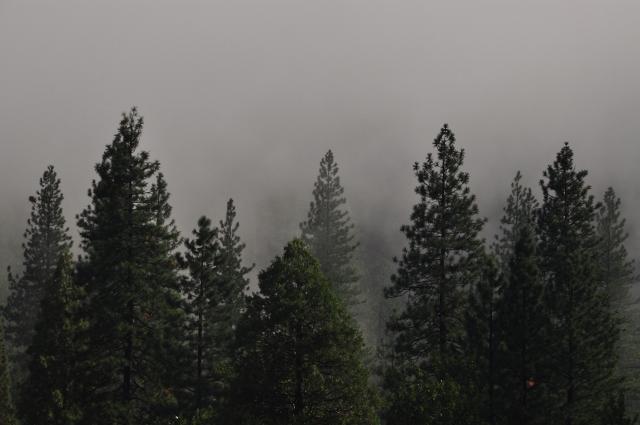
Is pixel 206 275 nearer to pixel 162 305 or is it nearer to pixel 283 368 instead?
pixel 162 305

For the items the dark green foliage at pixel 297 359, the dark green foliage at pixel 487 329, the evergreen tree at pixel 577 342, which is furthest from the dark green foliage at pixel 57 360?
the evergreen tree at pixel 577 342

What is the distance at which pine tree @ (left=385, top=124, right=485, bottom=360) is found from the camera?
28344 mm

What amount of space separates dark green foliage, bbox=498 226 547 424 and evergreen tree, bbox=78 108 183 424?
16.9 m

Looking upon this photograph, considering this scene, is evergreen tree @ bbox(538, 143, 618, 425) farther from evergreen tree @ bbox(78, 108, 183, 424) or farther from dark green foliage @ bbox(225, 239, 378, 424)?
evergreen tree @ bbox(78, 108, 183, 424)

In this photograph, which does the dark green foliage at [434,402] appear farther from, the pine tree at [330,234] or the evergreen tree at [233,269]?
the pine tree at [330,234]

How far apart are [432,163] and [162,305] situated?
1698cm

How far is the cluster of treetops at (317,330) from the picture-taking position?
1869cm

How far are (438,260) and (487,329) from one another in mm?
5251

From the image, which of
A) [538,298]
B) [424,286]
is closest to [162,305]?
[424,286]

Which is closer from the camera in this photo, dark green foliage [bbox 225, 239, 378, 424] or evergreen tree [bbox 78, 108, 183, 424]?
dark green foliage [bbox 225, 239, 378, 424]

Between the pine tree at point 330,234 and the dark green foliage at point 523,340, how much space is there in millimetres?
41542

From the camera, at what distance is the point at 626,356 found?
55.7 meters

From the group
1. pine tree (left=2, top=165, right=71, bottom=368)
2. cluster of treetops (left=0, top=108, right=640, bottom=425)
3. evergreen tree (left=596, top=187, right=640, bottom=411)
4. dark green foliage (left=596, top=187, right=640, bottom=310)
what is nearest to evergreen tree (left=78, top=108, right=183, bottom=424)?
cluster of treetops (left=0, top=108, right=640, bottom=425)

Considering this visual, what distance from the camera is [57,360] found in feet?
86.4
